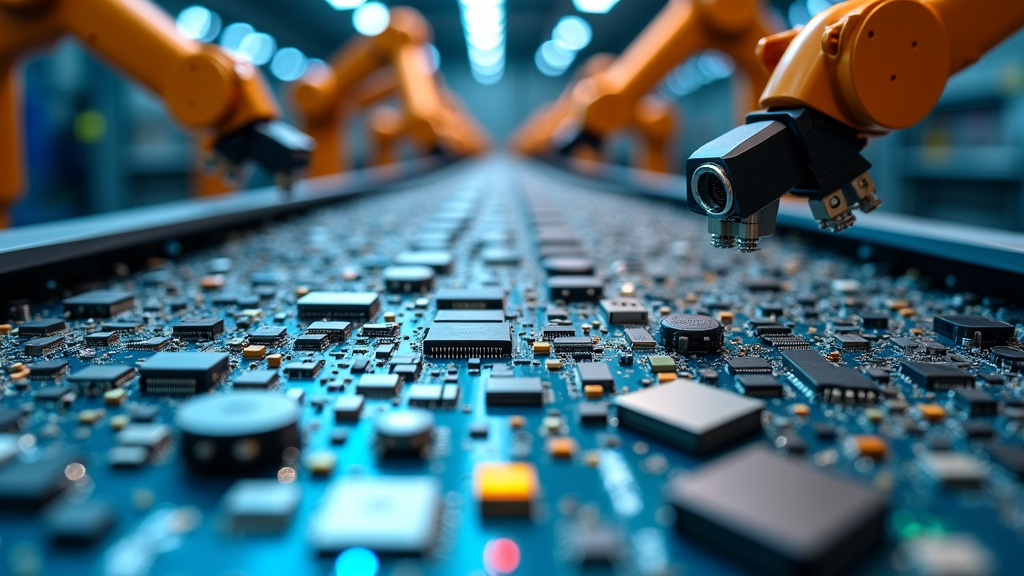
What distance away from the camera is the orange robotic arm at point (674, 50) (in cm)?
442

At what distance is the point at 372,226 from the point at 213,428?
10.9 feet

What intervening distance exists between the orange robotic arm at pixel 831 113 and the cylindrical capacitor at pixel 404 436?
2.69 ft

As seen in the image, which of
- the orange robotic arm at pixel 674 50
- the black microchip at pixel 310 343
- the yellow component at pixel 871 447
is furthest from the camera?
the orange robotic arm at pixel 674 50

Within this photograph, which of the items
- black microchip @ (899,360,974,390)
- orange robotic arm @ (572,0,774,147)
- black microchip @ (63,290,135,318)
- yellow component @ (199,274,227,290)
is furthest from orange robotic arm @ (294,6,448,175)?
black microchip @ (899,360,974,390)

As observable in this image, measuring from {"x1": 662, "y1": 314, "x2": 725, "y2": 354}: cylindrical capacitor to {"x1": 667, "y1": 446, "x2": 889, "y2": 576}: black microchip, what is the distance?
2.27ft

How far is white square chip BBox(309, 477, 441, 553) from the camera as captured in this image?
771 millimetres

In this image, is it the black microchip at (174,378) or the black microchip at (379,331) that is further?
the black microchip at (379,331)

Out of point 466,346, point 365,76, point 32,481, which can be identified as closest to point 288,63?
point 365,76

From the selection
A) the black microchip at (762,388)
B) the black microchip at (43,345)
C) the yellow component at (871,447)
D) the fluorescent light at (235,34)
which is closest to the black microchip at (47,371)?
the black microchip at (43,345)

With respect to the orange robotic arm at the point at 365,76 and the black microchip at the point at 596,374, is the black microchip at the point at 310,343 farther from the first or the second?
the orange robotic arm at the point at 365,76

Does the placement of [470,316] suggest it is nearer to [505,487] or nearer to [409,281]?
[409,281]

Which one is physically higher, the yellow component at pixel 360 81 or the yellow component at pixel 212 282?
the yellow component at pixel 360 81

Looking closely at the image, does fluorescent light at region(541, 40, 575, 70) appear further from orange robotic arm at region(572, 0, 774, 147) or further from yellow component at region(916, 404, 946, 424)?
yellow component at region(916, 404, 946, 424)

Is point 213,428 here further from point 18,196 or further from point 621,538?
point 18,196
